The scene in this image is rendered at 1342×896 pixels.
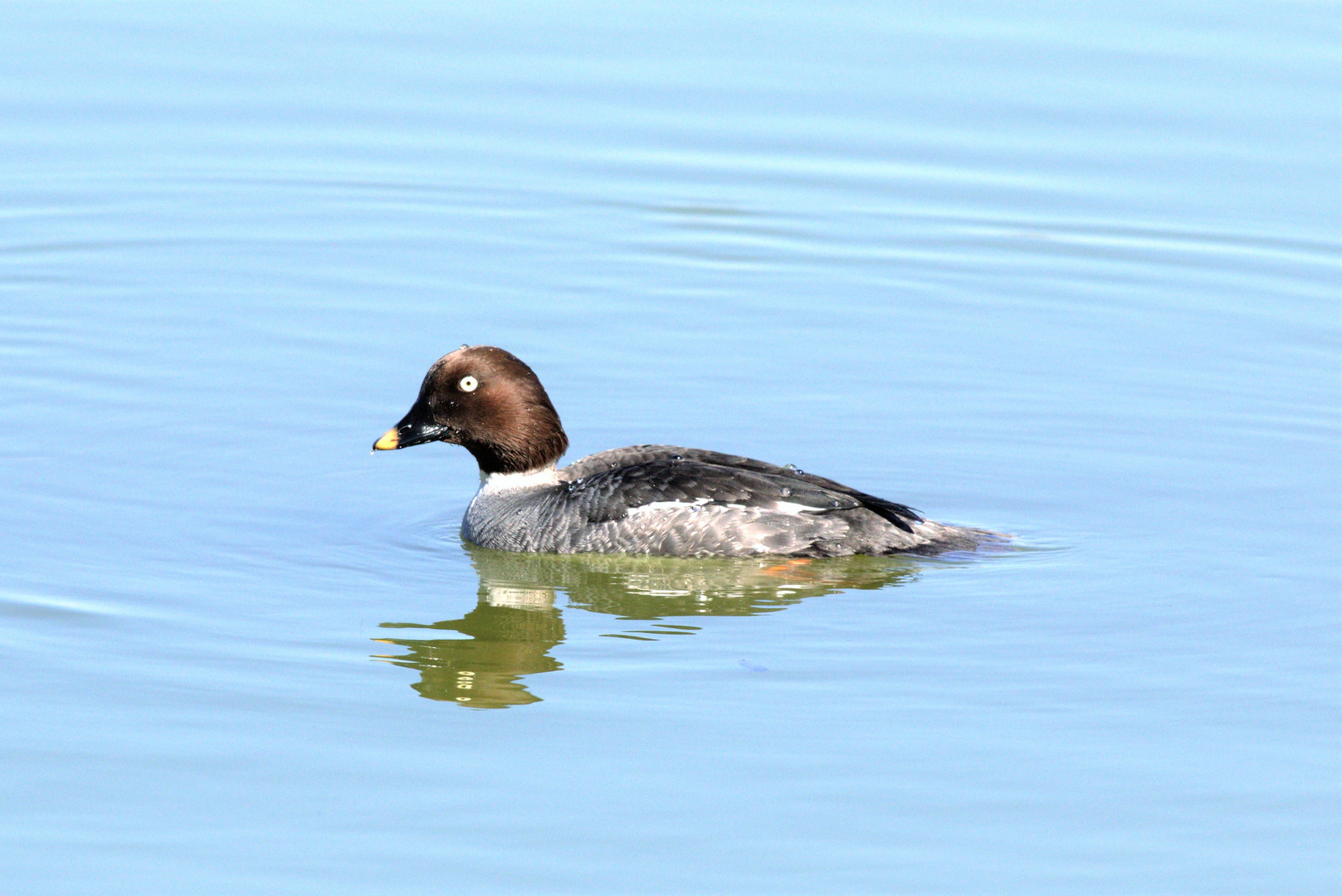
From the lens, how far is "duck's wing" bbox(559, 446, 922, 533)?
1121 cm

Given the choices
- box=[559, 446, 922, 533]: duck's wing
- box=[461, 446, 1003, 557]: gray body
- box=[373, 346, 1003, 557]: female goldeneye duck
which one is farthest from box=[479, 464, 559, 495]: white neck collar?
box=[559, 446, 922, 533]: duck's wing

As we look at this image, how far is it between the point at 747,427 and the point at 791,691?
163 inches

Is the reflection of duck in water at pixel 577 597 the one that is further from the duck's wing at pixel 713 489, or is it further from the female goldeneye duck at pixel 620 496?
the duck's wing at pixel 713 489

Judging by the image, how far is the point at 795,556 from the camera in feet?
37.2

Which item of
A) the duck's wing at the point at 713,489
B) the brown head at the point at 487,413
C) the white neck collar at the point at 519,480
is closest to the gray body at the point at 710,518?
the duck's wing at the point at 713,489

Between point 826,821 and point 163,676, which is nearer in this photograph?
point 826,821

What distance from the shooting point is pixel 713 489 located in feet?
36.9

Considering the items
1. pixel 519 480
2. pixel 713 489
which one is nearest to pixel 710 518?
pixel 713 489

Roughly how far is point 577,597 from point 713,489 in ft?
3.36

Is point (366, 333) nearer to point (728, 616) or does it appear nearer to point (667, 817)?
point (728, 616)

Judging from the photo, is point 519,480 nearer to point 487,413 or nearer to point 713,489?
point 487,413

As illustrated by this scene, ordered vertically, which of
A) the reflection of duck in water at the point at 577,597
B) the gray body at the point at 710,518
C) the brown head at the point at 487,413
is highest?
the brown head at the point at 487,413

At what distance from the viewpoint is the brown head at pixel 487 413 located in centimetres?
1175

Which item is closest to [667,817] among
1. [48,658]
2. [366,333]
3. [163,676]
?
[163,676]
